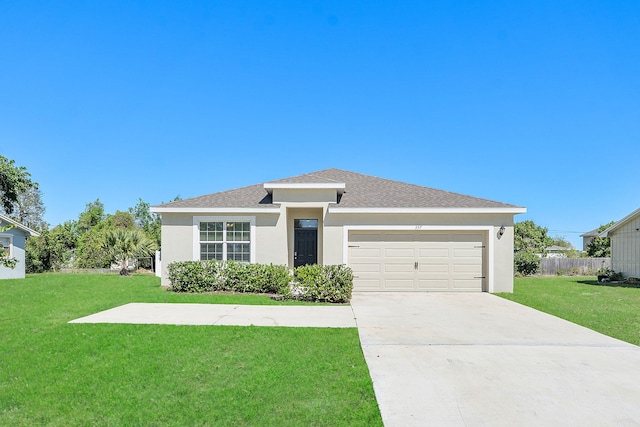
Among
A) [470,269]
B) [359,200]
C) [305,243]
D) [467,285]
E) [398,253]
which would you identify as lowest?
[467,285]

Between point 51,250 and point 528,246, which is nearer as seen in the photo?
point 51,250

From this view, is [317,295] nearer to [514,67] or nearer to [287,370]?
[287,370]

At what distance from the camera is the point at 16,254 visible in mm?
21547

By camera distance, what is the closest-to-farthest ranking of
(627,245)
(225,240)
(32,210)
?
(225,240)
(627,245)
(32,210)

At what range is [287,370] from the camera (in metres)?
4.70

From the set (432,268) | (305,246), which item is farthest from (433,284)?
(305,246)

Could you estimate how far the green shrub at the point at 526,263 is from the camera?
883 inches

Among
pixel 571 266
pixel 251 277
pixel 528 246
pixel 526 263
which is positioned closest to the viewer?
pixel 251 277

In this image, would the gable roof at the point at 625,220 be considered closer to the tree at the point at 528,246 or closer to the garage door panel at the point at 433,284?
the tree at the point at 528,246

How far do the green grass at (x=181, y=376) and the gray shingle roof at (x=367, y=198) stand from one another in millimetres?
6809

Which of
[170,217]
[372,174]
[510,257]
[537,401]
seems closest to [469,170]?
[372,174]

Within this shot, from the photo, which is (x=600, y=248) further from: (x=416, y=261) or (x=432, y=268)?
(x=416, y=261)

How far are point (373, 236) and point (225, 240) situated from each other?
5.31 metres

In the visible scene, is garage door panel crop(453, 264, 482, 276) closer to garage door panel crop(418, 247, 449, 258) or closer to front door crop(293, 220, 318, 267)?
garage door panel crop(418, 247, 449, 258)
